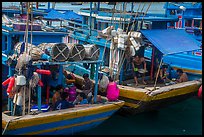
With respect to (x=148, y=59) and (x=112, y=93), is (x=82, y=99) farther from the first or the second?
(x=148, y=59)

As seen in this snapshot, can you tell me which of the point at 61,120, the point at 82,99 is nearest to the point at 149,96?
the point at 82,99

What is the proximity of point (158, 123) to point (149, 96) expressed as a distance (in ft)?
5.10

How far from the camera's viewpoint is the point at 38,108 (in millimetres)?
8461

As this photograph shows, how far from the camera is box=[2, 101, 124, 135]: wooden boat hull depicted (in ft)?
26.0

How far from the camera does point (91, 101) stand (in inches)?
377

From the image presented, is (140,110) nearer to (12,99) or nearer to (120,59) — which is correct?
(120,59)

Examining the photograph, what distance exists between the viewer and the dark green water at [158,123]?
35.1 feet

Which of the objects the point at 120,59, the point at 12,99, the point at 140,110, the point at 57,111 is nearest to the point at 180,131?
the point at 140,110

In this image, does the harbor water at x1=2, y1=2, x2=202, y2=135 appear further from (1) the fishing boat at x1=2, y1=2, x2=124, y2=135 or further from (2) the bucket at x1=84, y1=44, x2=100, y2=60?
(2) the bucket at x1=84, y1=44, x2=100, y2=60

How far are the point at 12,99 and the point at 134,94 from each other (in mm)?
3852

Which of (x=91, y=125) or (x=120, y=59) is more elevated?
(x=120, y=59)

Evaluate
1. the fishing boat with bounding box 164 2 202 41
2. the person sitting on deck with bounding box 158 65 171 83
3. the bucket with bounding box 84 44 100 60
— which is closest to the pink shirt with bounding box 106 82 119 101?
the bucket with bounding box 84 44 100 60

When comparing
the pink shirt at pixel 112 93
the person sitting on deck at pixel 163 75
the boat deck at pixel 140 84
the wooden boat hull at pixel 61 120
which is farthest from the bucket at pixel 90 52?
the person sitting on deck at pixel 163 75

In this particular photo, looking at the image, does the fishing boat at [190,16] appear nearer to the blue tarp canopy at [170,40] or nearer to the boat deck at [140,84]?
the blue tarp canopy at [170,40]
